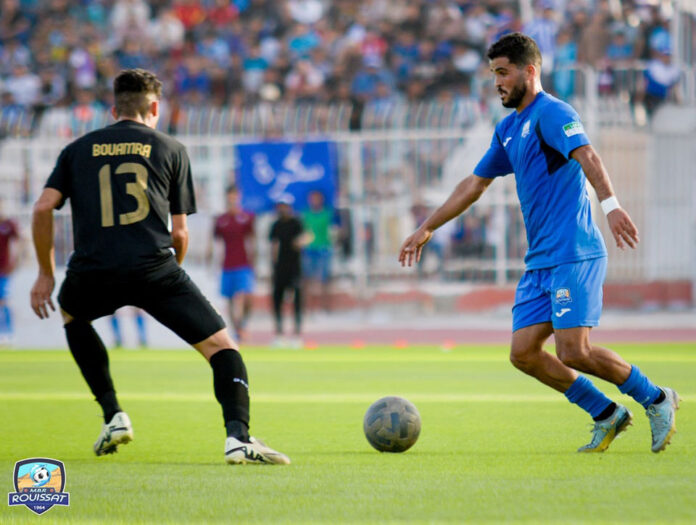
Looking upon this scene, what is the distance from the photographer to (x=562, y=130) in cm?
659

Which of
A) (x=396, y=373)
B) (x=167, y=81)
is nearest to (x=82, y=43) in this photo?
(x=167, y=81)

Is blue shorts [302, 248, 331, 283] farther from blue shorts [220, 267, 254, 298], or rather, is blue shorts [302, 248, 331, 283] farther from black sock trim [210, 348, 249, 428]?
black sock trim [210, 348, 249, 428]

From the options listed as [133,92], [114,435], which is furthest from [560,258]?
[114,435]

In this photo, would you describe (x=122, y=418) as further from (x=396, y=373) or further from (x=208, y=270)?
(x=208, y=270)

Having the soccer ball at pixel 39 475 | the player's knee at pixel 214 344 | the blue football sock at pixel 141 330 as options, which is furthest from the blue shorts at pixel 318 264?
the soccer ball at pixel 39 475

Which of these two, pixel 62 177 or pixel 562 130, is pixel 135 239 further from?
pixel 562 130

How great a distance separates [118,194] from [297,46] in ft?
66.0

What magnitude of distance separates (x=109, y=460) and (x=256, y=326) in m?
14.9

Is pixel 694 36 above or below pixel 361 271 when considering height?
above

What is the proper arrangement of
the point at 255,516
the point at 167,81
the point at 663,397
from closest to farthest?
1. the point at 255,516
2. the point at 663,397
3. the point at 167,81

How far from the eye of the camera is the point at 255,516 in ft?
16.3

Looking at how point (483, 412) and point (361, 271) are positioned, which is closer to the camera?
point (483, 412)

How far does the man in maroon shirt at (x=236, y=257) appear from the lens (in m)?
18.0

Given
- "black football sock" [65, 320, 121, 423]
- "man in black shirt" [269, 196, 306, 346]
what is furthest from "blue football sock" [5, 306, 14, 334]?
"black football sock" [65, 320, 121, 423]
